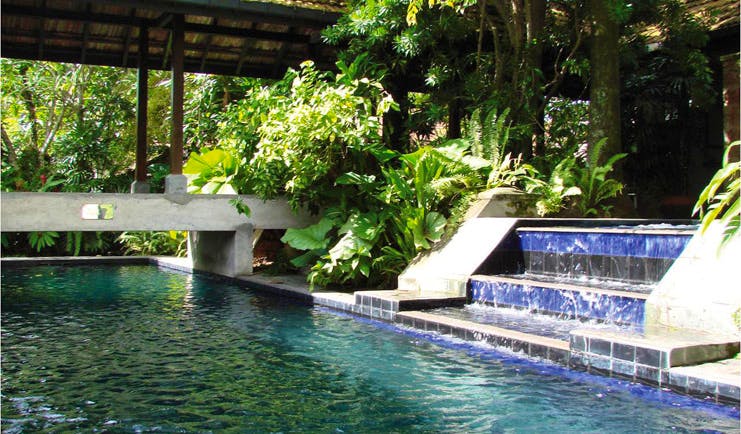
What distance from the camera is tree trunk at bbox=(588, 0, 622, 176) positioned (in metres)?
9.55

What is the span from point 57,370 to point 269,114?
5.49m

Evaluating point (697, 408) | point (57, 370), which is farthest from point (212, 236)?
point (697, 408)

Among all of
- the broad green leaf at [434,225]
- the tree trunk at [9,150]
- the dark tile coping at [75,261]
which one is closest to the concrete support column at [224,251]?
the dark tile coping at [75,261]

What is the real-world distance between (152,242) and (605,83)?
9867 mm

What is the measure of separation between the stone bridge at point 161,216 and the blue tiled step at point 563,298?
4.03m

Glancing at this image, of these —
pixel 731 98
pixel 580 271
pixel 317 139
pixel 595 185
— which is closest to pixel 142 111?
pixel 317 139

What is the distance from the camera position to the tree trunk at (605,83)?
31.3 feet

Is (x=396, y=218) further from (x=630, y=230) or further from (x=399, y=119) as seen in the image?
(x=399, y=119)

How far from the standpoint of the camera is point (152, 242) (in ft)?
49.4

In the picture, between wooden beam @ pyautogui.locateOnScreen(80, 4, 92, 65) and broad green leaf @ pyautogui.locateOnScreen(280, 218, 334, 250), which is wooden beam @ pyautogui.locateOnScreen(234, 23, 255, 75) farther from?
broad green leaf @ pyautogui.locateOnScreen(280, 218, 334, 250)

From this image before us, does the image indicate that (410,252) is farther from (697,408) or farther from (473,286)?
(697,408)

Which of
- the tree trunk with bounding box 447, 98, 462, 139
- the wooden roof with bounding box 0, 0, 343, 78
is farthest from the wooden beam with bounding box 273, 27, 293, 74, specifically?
the tree trunk with bounding box 447, 98, 462, 139

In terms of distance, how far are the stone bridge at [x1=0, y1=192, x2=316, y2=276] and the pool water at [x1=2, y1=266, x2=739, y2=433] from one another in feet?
7.32

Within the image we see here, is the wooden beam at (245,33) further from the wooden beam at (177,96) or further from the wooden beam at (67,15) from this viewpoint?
the wooden beam at (177,96)
